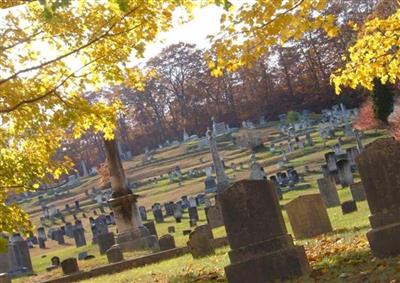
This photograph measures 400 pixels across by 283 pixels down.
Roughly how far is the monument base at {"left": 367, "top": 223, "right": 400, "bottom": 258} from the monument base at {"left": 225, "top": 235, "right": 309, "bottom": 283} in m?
0.85

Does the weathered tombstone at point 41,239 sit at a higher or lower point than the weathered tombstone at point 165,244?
higher

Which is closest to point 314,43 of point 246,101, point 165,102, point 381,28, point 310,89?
point 310,89

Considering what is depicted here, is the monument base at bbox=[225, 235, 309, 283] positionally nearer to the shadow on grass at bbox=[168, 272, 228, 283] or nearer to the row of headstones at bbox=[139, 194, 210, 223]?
the shadow on grass at bbox=[168, 272, 228, 283]

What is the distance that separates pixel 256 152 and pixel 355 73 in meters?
42.8

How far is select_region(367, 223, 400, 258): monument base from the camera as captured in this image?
7.01m

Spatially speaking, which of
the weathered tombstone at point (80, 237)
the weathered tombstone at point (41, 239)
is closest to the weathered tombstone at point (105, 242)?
the weathered tombstone at point (80, 237)

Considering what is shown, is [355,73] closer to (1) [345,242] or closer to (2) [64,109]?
(1) [345,242]

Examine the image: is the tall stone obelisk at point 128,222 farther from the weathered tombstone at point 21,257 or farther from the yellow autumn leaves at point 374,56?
the yellow autumn leaves at point 374,56

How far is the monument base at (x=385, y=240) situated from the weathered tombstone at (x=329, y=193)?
13.0 m

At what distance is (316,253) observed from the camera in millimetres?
8688

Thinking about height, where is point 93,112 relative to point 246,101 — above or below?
below

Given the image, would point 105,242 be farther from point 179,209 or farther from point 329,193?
point 179,209

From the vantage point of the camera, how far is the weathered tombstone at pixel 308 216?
1209 cm

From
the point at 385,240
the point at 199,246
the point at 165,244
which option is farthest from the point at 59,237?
the point at 385,240
